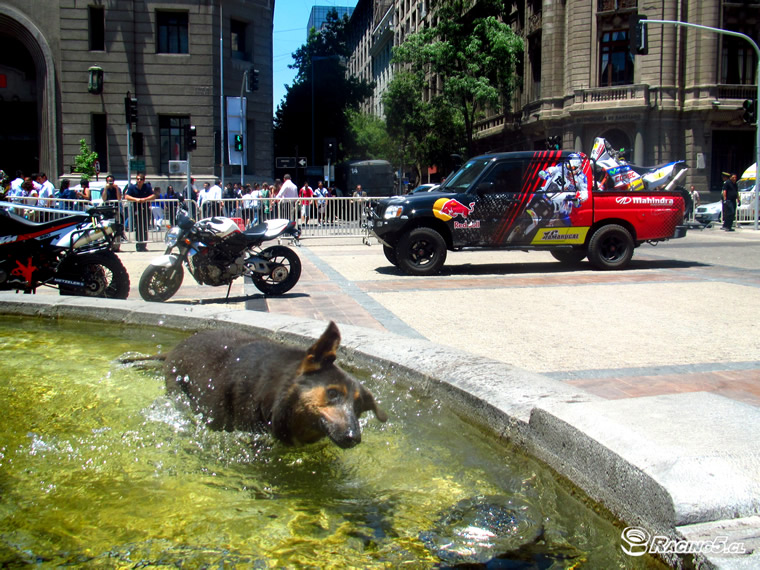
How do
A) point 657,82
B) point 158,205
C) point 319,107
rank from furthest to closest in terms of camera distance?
point 319,107 → point 657,82 → point 158,205

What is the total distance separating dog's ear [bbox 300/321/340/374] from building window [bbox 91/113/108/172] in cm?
3131

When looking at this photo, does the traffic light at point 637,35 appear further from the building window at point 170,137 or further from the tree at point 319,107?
the tree at point 319,107

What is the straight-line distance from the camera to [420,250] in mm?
11828

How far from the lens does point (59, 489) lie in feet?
9.13

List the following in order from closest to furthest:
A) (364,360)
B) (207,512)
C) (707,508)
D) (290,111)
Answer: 1. (707,508)
2. (207,512)
3. (364,360)
4. (290,111)

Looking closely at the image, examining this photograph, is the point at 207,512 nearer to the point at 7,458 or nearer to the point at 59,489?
the point at 59,489

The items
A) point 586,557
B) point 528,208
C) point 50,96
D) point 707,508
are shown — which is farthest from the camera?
point 50,96

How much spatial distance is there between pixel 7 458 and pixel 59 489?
488 millimetres

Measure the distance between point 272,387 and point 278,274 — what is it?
21.1 ft

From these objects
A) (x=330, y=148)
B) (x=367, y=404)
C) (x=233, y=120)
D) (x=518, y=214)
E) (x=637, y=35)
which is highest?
(x=637, y=35)

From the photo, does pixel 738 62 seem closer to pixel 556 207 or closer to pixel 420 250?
pixel 556 207

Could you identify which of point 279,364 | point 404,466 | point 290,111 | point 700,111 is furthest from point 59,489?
point 290,111

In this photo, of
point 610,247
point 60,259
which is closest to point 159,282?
point 60,259

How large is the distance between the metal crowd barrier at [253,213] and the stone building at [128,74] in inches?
471
